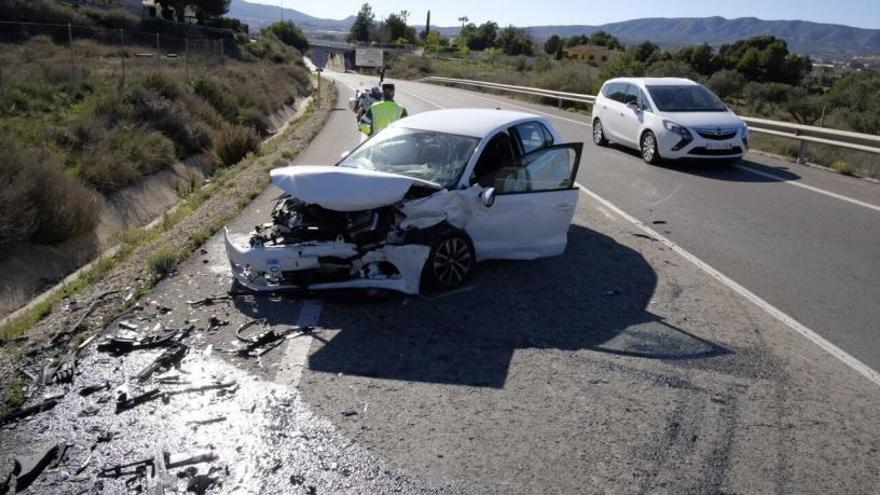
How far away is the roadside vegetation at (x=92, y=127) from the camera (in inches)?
405

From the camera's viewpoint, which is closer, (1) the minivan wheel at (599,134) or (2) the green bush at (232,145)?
(1) the minivan wheel at (599,134)

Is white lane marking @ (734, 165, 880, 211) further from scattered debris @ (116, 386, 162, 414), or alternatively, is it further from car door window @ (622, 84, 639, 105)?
scattered debris @ (116, 386, 162, 414)

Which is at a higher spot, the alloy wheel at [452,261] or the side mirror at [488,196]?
the side mirror at [488,196]

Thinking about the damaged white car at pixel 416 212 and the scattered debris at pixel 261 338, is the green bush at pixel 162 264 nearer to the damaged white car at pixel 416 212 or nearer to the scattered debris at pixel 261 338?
the damaged white car at pixel 416 212

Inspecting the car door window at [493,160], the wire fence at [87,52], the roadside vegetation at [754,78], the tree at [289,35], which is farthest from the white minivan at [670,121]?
the tree at [289,35]

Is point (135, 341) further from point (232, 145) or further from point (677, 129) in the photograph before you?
point (232, 145)

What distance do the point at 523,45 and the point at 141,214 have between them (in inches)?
4466

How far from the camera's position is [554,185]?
7137 millimetres

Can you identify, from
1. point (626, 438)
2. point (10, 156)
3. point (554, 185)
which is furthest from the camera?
point (10, 156)

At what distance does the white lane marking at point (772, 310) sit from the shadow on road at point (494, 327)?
74cm

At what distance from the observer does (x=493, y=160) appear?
23.2 feet

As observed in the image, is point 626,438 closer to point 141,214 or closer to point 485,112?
point 485,112

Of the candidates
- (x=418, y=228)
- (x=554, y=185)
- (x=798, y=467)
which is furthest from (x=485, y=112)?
(x=798, y=467)

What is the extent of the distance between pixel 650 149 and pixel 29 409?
12.4m
